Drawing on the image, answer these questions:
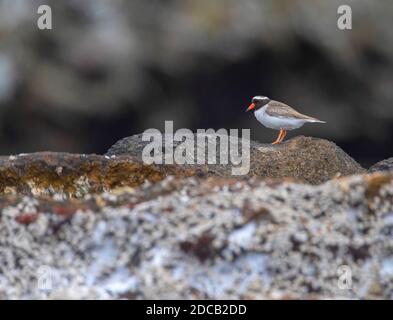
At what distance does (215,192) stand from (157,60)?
14013mm

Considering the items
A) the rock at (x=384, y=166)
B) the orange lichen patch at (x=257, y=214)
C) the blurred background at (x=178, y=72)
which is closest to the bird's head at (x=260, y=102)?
the rock at (x=384, y=166)

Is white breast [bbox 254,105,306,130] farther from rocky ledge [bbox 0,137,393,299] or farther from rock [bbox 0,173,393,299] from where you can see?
rock [bbox 0,173,393,299]

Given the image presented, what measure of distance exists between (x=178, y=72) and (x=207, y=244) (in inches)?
574

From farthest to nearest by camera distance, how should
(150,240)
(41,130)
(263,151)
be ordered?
(41,130) < (263,151) < (150,240)

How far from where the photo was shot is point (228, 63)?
69.9 ft

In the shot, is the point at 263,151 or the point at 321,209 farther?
the point at 263,151

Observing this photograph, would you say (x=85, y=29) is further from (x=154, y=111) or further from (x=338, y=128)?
(x=338, y=128)

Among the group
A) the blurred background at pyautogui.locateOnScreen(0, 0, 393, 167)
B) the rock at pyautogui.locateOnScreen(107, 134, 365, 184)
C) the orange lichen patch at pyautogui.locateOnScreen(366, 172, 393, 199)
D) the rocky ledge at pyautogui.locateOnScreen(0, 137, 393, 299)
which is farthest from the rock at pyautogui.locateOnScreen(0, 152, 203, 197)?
the blurred background at pyautogui.locateOnScreen(0, 0, 393, 167)

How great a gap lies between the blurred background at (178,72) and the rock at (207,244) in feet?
44.1

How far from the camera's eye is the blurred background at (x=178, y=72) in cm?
2069

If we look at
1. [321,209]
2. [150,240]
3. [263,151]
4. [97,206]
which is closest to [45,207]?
[97,206]

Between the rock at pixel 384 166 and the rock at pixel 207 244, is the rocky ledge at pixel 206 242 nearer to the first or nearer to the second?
the rock at pixel 207 244

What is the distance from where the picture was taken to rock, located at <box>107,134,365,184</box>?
10.3 meters

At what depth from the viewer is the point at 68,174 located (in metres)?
8.37
